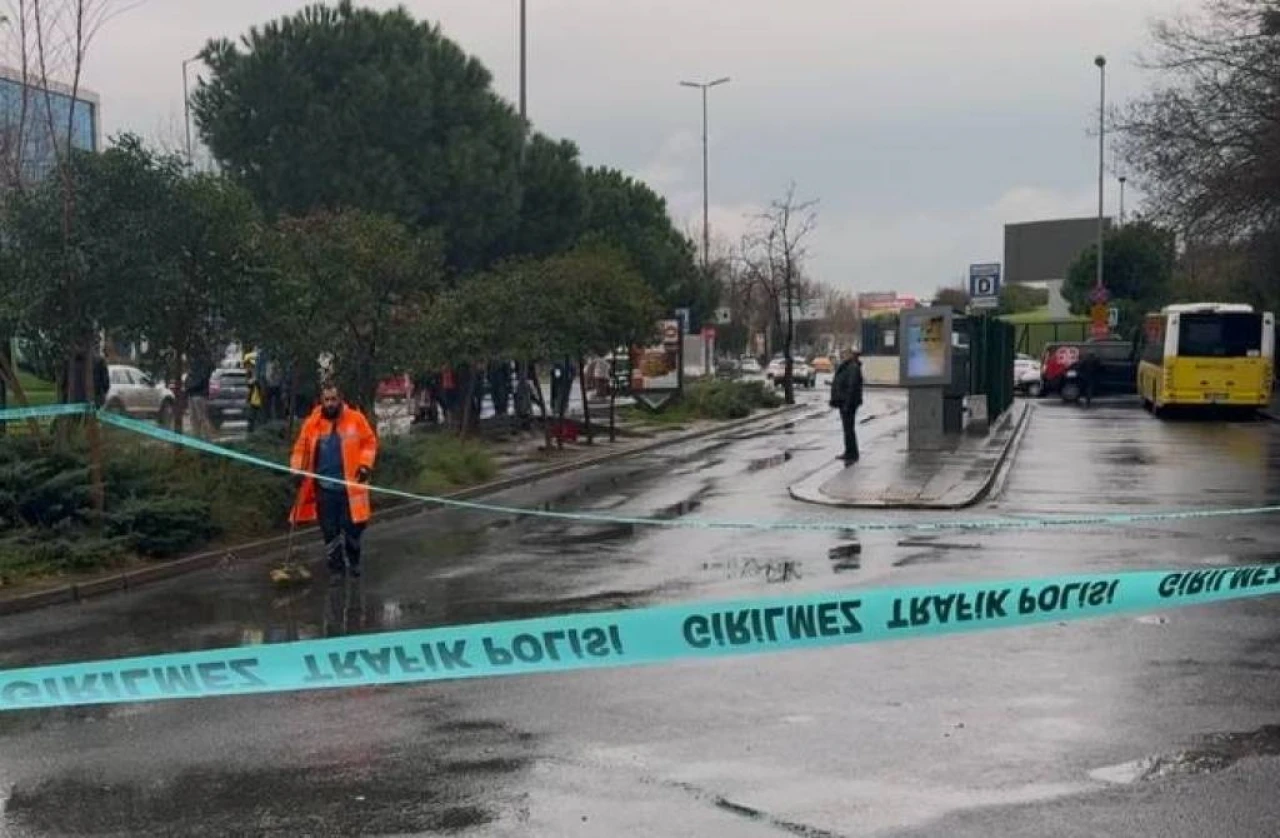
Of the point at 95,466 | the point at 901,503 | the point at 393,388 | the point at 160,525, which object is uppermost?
the point at 393,388

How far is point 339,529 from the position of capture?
11.7 metres

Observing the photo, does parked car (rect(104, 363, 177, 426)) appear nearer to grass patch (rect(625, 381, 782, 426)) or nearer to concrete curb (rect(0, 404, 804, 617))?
grass patch (rect(625, 381, 782, 426))

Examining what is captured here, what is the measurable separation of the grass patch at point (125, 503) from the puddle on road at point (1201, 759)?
340 inches

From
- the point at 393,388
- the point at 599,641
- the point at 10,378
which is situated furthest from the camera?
the point at 393,388

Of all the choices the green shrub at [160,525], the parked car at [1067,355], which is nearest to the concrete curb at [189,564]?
the green shrub at [160,525]

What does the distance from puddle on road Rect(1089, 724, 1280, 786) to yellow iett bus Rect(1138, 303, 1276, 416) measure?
95.6ft

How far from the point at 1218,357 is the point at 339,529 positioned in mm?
27448

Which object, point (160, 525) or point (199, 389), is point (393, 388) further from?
point (160, 525)

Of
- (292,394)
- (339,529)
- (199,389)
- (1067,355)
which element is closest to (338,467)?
(339,529)

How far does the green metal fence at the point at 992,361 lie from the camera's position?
29.8 m

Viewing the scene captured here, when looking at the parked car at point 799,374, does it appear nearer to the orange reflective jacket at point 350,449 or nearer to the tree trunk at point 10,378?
the tree trunk at point 10,378

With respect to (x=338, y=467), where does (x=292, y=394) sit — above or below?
above

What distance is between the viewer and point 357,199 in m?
28.7

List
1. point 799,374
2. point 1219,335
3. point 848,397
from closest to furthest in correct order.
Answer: point 848,397
point 1219,335
point 799,374
